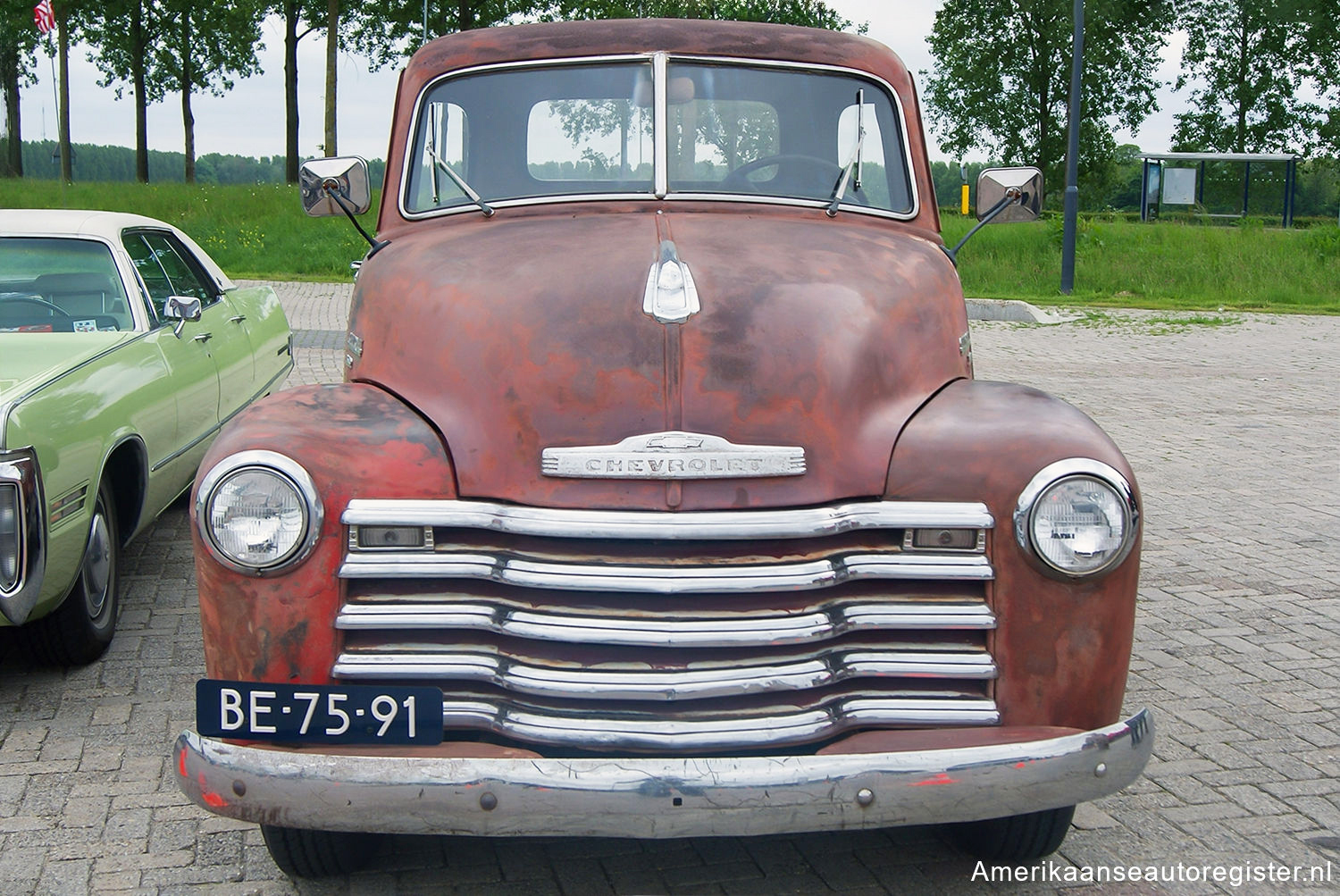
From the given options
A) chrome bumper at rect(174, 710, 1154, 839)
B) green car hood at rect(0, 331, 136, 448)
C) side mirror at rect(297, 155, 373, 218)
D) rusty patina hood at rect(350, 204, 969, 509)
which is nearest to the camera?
chrome bumper at rect(174, 710, 1154, 839)

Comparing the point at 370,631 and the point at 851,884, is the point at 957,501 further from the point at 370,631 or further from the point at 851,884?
the point at 370,631

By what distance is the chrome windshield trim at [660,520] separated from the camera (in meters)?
2.79

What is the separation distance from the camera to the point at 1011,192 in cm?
457

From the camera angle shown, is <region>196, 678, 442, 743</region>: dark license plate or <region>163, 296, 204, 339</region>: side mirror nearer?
<region>196, 678, 442, 743</region>: dark license plate

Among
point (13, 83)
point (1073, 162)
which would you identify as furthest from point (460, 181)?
point (13, 83)

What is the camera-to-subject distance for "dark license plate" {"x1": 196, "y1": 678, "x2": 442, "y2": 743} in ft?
8.95

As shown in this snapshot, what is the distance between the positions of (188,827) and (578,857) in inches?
42.1

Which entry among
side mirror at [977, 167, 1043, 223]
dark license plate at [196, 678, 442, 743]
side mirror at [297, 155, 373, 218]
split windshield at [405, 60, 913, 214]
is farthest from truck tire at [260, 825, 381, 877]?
side mirror at [977, 167, 1043, 223]

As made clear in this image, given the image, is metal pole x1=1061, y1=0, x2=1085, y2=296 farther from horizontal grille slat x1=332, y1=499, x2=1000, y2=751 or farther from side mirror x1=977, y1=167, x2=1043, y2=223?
horizontal grille slat x1=332, y1=499, x2=1000, y2=751

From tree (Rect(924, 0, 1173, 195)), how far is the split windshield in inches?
1569

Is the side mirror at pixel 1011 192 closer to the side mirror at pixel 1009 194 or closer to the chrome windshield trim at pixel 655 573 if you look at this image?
the side mirror at pixel 1009 194

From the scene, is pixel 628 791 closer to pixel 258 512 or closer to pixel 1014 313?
pixel 258 512

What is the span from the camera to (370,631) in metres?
2.88

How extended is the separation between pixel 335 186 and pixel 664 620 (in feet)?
7.87
